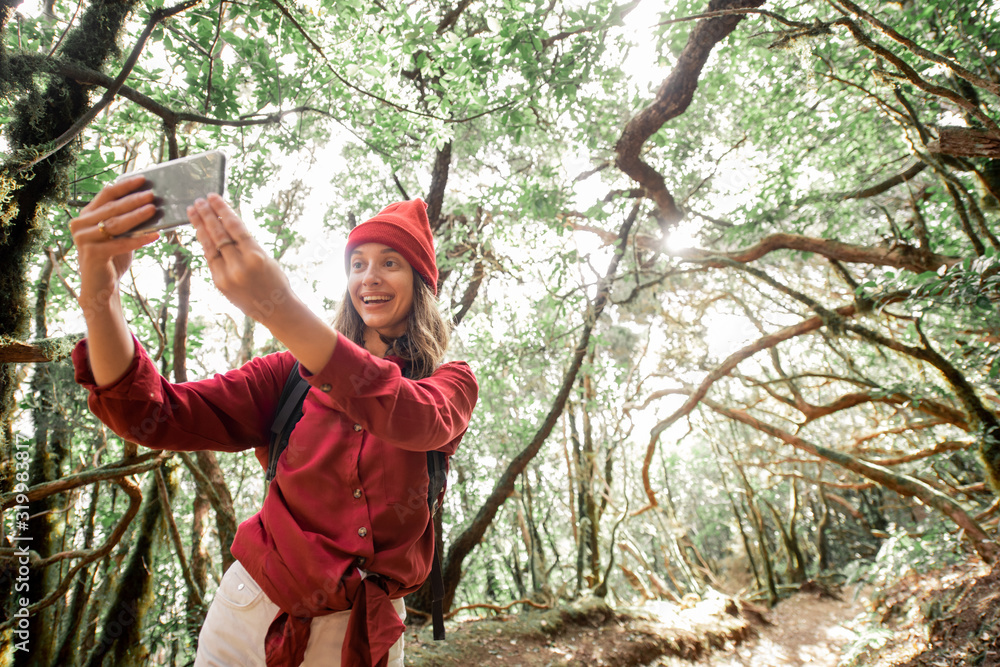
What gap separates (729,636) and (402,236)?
7008mm

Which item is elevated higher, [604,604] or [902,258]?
[902,258]

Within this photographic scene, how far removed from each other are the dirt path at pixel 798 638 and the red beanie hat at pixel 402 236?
4.94 m

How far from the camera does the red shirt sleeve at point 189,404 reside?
40.2 inches

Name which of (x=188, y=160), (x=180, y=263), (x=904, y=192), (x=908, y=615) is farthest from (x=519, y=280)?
(x=904, y=192)

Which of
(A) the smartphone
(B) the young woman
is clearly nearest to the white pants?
(B) the young woman

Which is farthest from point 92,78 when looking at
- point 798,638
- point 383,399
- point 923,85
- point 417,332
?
point 798,638

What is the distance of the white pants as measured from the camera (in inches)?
48.9

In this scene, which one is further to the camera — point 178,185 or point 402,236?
point 402,236

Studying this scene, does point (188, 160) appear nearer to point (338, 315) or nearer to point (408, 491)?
point (338, 315)

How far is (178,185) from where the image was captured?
35.6 inches

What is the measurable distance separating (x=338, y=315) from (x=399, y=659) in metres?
1.15

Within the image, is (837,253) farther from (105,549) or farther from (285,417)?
(105,549)

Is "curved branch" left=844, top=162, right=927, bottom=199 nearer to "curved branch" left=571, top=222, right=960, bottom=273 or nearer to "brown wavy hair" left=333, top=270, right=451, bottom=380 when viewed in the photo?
"curved branch" left=571, top=222, right=960, bottom=273

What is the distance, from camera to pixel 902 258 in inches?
175
